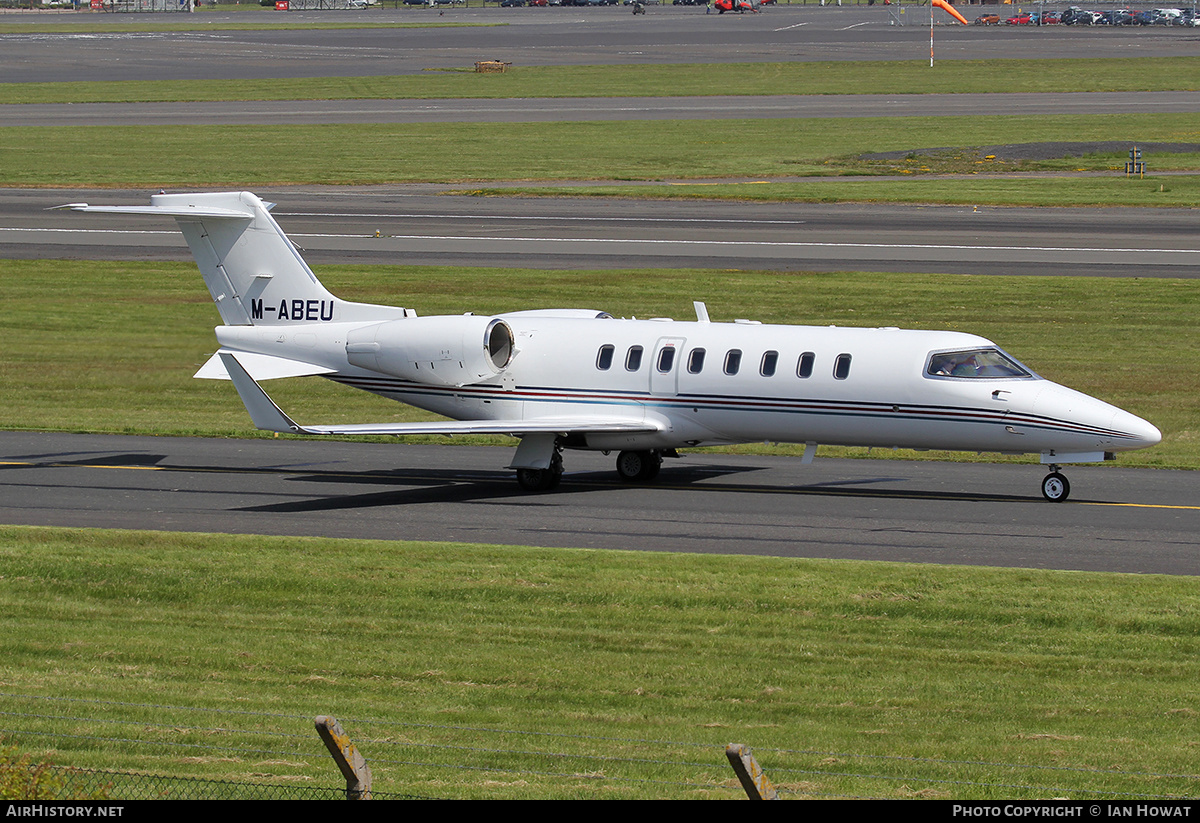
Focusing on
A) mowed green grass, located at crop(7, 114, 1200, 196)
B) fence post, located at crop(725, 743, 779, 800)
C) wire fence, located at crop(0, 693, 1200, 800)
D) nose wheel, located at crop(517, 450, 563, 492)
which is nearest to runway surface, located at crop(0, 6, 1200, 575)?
nose wheel, located at crop(517, 450, 563, 492)

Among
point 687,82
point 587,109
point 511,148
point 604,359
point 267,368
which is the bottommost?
point 267,368

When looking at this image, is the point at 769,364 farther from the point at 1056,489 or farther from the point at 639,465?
the point at 1056,489

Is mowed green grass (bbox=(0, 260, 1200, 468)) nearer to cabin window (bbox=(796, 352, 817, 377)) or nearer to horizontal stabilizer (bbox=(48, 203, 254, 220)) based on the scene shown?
horizontal stabilizer (bbox=(48, 203, 254, 220))

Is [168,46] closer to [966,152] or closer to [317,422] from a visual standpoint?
[966,152]

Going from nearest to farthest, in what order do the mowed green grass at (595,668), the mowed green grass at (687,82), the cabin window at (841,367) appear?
1. the mowed green grass at (595,668)
2. the cabin window at (841,367)
3. the mowed green grass at (687,82)

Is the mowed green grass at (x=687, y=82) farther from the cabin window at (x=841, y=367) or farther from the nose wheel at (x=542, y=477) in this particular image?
the cabin window at (x=841, y=367)

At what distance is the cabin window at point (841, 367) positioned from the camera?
1027 inches

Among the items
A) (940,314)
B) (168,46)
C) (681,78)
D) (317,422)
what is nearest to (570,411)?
(317,422)

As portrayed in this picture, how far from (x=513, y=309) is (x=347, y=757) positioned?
3488cm

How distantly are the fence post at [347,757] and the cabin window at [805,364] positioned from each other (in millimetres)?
17354

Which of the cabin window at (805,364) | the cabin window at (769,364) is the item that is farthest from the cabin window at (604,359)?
the cabin window at (805,364)

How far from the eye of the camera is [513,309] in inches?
1740

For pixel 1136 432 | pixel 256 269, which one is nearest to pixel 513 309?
pixel 256 269
